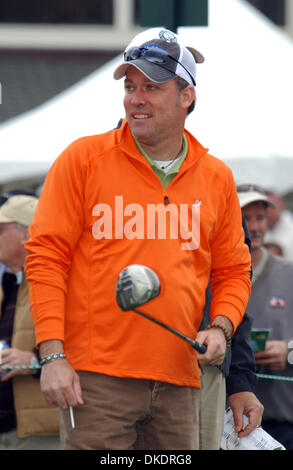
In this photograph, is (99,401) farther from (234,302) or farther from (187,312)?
(234,302)

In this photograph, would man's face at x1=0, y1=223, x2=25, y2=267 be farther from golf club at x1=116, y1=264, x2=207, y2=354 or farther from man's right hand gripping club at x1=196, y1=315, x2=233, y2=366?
golf club at x1=116, y1=264, x2=207, y2=354

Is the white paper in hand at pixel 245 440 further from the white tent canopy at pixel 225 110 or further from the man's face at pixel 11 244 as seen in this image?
the white tent canopy at pixel 225 110

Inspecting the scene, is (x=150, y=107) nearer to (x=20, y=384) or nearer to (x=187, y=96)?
(x=187, y=96)

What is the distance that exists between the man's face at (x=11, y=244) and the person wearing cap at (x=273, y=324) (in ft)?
4.46

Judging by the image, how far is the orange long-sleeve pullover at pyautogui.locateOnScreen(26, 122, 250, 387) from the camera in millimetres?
3389

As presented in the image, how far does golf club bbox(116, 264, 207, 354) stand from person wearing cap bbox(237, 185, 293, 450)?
225 cm

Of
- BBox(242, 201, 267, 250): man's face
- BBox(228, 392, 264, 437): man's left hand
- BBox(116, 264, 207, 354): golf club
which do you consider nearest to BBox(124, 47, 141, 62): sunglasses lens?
BBox(116, 264, 207, 354): golf club

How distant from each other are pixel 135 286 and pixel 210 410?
867 mm

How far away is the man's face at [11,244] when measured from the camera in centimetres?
553

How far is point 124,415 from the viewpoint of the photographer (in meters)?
3.41

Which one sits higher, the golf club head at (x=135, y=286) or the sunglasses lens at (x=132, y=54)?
the sunglasses lens at (x=132, y=54)

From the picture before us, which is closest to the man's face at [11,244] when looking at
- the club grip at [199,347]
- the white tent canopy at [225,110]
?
the club grip at [199,347]

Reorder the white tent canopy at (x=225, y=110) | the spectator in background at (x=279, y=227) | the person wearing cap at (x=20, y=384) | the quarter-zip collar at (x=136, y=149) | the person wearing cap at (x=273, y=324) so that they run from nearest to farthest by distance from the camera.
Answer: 1. the quarter-zip collar at (x=136, y=149)
2. the person wearing cap at (x=20, y=384)
3. the person wearing cap at (x=273, y=324)
4. the white tent canopy at (x=225, y=110)
5. the spectator in background at (x=279, y=227)

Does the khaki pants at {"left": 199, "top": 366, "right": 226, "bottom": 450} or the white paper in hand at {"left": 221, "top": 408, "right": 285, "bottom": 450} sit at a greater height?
the khaki pants at {"left": 199, "top": 366, "right": 226, "bottom": 450}
